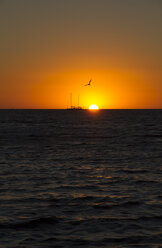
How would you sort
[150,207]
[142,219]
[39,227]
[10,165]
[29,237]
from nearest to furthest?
[29,237]
[39,227]
[142,219]
[150,207]
[10,165]

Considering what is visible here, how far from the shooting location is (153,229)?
11438 millimetres

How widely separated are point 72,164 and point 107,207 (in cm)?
1185

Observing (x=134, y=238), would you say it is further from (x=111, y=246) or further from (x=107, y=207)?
(x=107, y=207)

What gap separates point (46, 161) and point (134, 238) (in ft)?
56.7

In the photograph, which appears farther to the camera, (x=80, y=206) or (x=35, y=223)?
(x=80, y=206)

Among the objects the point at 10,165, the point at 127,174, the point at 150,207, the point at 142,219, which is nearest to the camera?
the point at 142,219

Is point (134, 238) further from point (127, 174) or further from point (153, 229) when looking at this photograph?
point (127, 174)

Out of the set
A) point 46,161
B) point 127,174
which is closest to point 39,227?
point 127,174

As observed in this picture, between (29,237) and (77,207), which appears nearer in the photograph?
(29,237)

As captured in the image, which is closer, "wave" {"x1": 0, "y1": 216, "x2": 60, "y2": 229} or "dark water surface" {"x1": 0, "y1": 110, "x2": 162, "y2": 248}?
"dark water surface" {"x1": 0, "y1": 110, "x2": 162, "y2": 248}

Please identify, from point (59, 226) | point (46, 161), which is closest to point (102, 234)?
point (59, 226)

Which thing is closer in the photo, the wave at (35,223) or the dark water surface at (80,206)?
the dark water surface at (80,206)

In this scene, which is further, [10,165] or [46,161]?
[46,161]

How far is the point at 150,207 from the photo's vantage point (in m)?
13.9
